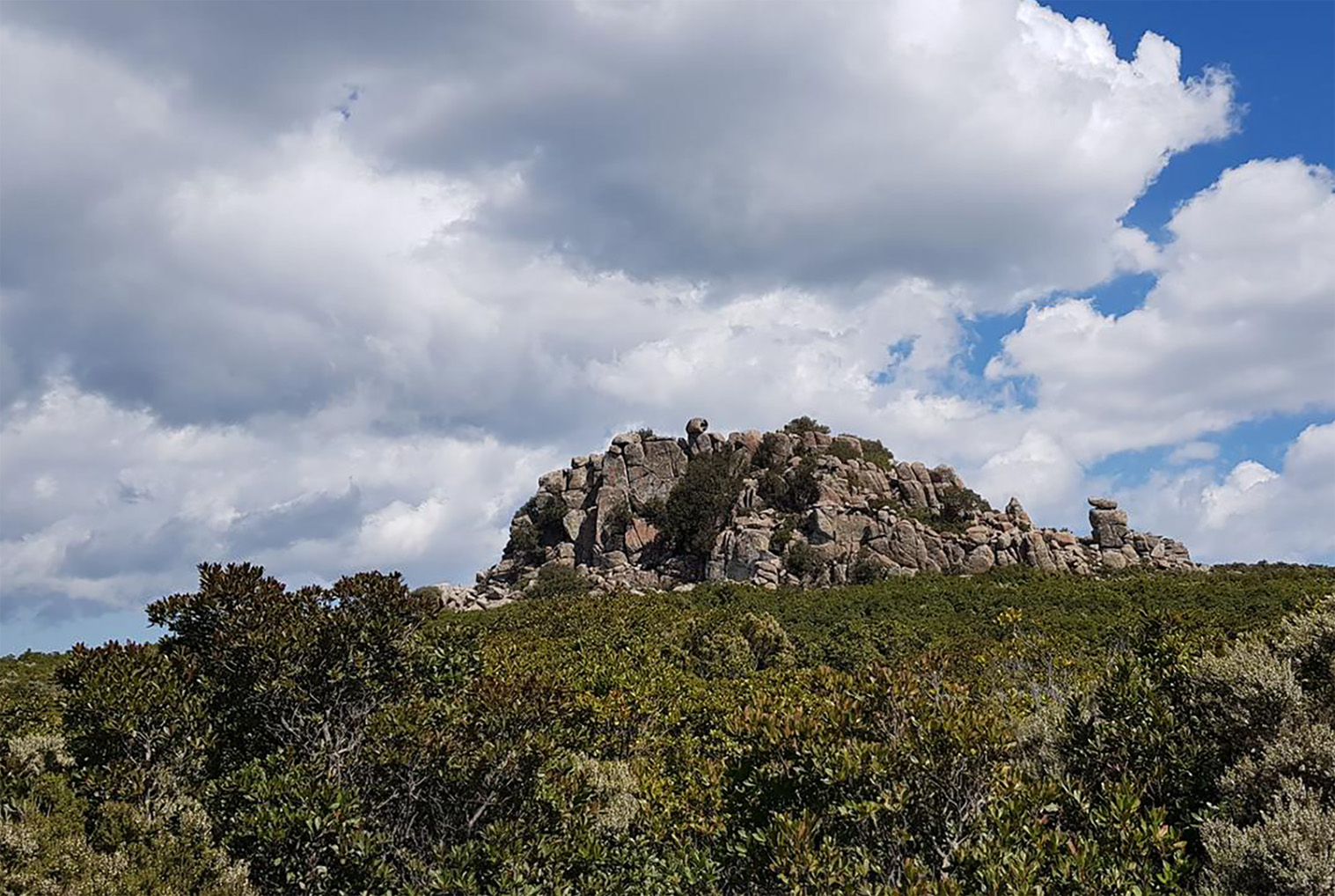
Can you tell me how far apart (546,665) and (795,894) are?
24989 mm

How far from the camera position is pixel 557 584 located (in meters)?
88.9

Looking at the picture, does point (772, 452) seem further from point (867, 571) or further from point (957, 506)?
point (867, 571)

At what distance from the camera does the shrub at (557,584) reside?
87500mm

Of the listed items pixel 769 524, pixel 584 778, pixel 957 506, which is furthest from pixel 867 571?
pixel 584 778

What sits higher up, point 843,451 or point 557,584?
point 843,451

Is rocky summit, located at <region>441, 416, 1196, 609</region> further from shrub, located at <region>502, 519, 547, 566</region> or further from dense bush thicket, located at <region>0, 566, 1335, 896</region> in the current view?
dense bush thicket, located at <region>0, 566, 1335, 896</region>

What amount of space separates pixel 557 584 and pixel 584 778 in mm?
71878

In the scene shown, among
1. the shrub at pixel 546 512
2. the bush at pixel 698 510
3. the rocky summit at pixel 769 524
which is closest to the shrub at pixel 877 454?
the rocky summit at pixel 769 524

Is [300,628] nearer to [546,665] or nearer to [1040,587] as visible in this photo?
[546,665]

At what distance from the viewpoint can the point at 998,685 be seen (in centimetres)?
3216

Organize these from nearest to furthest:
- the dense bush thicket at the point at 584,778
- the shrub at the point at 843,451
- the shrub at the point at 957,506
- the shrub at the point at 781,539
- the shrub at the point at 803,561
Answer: the dense bush thicket at the point at 584,778
the shrub at the point at 803,561
the shrub at the point at 781,539
the shrub at the point at 957,506
the shrub at the point at 843,451

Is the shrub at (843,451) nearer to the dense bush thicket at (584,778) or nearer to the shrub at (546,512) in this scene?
the shrub at (546,512)

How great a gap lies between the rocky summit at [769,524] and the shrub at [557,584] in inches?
22.8

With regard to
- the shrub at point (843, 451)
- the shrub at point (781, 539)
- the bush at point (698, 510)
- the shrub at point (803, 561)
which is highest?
the shrub at point (843, 451)
